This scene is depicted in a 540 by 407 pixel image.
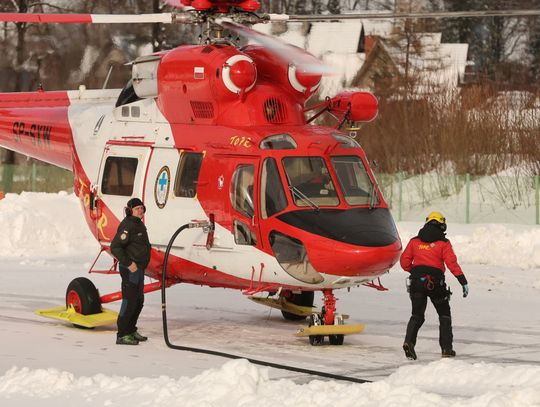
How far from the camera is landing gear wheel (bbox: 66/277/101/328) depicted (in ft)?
50.1

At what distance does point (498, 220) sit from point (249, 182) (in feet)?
66.7

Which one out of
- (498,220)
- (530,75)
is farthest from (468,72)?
(498,220)

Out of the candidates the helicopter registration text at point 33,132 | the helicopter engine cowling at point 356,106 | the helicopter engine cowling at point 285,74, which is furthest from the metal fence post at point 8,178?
the helicopter engine cowling at point 356,106

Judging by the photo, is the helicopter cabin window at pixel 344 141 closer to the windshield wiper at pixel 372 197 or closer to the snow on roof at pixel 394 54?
the windshield wiper at pixel 372 197

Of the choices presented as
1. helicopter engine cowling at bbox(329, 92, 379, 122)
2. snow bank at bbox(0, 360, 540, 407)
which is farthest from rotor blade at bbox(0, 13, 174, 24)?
snow bank at bbox(0, 360, 540, 407)

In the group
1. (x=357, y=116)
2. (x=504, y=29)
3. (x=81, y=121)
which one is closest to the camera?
(x=357, y=116)

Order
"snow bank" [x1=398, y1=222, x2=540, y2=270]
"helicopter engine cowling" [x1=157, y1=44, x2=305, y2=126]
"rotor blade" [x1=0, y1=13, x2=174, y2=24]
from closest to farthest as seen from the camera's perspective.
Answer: "rotor blade" [x1=0, y1=13, x2=174, y2=24] < "helicopter engine cowling" [x1=157, y1=44, x2=305, y2=126] < "snow bank" [x1=398, y1=222, x2=540, y2=270]

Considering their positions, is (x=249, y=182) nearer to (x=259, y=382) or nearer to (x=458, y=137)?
(x=259, y=382)

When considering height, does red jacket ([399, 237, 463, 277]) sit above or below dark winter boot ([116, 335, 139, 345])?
above

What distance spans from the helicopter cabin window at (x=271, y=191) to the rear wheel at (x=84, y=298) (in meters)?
2.91

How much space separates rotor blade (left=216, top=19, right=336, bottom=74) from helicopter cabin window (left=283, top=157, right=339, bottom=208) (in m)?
1.06

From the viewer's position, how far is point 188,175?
578 inches

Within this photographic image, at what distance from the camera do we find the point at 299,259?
13.5m

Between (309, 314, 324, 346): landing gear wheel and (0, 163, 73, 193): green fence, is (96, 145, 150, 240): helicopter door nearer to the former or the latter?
(309, 314, 324, 346): landing gear wheel
